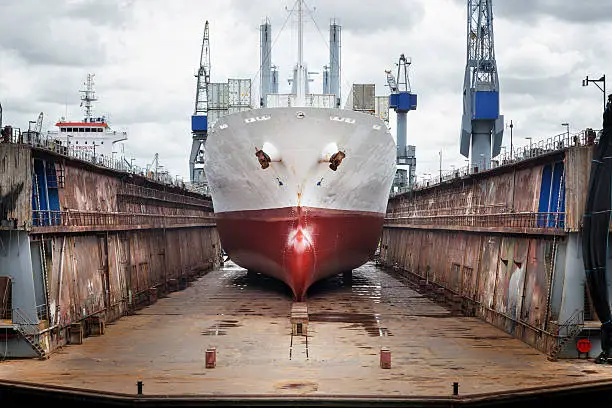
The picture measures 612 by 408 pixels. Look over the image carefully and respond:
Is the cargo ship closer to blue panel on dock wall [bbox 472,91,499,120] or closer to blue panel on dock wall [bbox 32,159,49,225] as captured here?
blue panel on dock wall [bbox 32,159,49,225]

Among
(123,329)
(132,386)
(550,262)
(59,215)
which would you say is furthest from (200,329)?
(550,262)

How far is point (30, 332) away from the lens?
18.0m

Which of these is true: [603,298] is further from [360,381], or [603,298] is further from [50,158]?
[50,158]

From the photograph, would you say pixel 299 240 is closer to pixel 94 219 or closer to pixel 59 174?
pixel 94 219

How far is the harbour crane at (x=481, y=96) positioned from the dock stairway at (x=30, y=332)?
127ft

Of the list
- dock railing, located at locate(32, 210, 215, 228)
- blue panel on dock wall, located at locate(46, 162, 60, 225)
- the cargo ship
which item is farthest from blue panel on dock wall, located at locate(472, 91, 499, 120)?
blue panel on dock wall, located at locate(46, 162, 60, 225)

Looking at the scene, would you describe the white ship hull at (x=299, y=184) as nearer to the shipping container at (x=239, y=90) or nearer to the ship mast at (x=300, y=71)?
the ship mast at (x=300, y=71)

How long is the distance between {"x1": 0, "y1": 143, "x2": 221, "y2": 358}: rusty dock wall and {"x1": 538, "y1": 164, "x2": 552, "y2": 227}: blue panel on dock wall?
1352cm

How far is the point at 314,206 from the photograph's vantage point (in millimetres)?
27312

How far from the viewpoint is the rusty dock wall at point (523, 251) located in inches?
707

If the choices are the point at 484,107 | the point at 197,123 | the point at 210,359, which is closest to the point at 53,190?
the point at 210,359

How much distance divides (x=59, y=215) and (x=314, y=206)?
9574 mm

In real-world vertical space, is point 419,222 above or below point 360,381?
above

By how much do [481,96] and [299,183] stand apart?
2754cm
